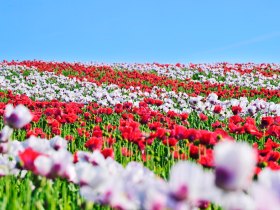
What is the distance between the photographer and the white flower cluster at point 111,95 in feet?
33.3

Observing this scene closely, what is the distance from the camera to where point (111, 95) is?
1360 cm

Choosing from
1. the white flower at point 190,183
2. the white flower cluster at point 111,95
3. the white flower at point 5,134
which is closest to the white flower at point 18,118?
the white flower at point 5,134

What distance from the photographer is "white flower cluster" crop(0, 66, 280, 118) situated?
1015cm

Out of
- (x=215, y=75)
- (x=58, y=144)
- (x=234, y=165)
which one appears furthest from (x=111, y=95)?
(x=215, y=75)

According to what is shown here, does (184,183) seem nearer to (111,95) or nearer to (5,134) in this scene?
(5,134)

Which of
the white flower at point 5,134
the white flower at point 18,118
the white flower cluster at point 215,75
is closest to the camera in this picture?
the white flower at point 18,118

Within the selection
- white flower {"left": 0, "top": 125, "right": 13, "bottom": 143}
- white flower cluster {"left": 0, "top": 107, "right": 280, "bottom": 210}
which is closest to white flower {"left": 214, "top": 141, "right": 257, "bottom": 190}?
white flower cluster {"left": 0, "top": 107, "right": 280, "bottom": 210}

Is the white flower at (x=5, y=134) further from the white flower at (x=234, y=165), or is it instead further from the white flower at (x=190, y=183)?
the white flower at (x=234, y=165)


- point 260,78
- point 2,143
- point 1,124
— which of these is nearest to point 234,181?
point 2,143

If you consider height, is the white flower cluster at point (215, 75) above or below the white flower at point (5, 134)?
above

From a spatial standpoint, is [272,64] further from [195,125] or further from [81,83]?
[195,125]

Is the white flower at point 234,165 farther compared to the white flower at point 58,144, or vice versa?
the white flower at point 58,144

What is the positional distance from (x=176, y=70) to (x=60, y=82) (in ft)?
29.9

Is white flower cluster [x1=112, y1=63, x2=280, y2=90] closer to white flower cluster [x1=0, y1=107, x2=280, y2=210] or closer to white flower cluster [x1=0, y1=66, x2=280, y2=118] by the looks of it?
white flower cluster [x1=0, y1=66, x2=280, y2=118]
